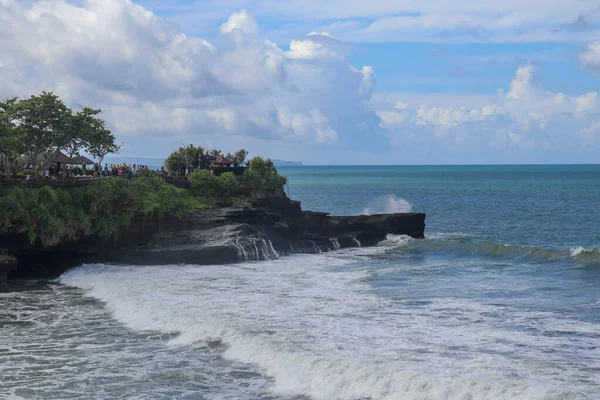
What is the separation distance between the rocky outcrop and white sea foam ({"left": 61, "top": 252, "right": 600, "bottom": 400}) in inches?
131

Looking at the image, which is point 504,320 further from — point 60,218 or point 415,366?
point 60,218

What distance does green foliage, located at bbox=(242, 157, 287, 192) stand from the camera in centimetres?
5078

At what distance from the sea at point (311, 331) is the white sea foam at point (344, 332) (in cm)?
6

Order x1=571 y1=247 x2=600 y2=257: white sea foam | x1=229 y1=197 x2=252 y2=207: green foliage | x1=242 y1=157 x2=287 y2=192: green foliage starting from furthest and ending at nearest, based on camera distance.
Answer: x1=242 y1=157 x2=287 y2=192: green foliage
x1=229 y1=197 x2=252 y2=207: green foliage
x1=571 y1=247 x2=600 y2=257: white sea foam

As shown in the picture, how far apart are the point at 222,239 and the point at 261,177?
11579 millimetres

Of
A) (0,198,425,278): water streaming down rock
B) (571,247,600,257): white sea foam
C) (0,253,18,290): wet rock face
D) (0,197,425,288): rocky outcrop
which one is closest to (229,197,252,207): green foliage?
(0,197,425,288): rocky outcrop

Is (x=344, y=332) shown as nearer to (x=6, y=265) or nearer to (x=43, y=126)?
(x=6, y=265)

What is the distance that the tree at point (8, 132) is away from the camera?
36.6 meters

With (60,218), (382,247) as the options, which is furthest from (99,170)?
(382,247)

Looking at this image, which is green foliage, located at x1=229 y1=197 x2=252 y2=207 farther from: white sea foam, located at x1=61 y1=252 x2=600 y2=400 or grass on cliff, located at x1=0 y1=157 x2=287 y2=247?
white sea foam, located at x1=61 y1=252 x2=600 y2=400

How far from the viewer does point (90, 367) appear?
19.3 meters

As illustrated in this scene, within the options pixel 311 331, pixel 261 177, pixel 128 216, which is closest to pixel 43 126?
pixel 128 216

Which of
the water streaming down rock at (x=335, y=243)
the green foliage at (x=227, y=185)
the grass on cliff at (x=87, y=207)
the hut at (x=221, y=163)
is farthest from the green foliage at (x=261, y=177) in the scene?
the water streaming down rock at (x=335, y=243)

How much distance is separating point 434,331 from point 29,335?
559 inches
